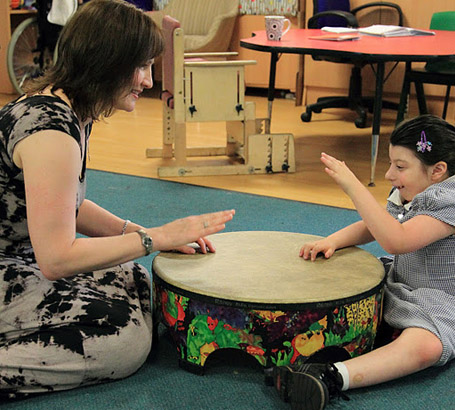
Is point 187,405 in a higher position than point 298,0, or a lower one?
lower

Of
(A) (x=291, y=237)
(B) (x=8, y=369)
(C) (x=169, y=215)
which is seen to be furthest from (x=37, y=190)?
(C) (x=169, y=215)

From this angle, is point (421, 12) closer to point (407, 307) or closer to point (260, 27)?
point (260, 27)

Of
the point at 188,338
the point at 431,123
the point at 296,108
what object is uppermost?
the point at 431,123

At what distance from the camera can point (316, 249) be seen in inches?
68.5

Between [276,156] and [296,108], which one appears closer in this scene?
[276,156]

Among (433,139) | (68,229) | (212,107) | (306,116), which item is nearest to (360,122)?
(306,116)

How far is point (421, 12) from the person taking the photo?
482 cm

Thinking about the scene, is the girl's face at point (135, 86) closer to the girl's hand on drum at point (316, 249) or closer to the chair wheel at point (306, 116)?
the girl's hand on drum at point (316, 249)


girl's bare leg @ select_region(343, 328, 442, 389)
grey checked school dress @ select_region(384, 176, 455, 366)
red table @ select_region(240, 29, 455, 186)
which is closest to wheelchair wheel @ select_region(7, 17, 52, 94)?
red table @ select_region(240, 29, 455, 186)

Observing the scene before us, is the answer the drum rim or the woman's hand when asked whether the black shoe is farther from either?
the woman's hand

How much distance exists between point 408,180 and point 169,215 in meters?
1.27

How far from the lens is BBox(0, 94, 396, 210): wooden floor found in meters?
3.25

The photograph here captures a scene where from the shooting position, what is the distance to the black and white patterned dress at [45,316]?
1464 millimetres

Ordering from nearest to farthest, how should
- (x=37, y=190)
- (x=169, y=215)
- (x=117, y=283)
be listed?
(x=37, y=190) < (x=117, y=283) < (x=169, y=215)
